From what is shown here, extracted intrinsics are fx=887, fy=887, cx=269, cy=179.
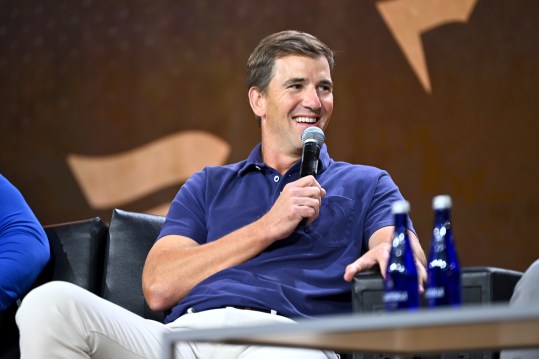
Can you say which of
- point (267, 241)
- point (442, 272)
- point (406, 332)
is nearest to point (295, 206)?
point (267, 241)

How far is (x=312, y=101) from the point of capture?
246cm

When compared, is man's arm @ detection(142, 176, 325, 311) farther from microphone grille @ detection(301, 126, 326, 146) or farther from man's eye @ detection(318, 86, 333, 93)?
man's eye @ detection(318, 86, 333, 93)

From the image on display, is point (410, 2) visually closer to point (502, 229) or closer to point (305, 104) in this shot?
point (502, 229)

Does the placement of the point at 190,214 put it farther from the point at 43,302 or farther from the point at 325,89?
the point at 43,302

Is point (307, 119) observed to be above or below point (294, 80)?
below

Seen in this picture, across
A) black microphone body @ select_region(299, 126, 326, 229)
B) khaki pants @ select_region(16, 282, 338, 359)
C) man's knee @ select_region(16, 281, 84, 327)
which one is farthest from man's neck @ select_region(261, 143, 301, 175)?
man's knee @ select_region(16, 281, 84, 327)

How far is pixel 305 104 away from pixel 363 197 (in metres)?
0.33

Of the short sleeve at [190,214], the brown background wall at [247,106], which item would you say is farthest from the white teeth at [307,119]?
the brown background wall at [247,106]

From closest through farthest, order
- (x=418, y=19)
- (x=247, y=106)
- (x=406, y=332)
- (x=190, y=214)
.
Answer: (x=406, y=332), (x=190, y=214), (x=418, y=19), (x=247, y=106)

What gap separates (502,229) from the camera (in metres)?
3.66

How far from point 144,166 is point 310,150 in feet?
6.15

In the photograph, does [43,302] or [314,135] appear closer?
[43,302]

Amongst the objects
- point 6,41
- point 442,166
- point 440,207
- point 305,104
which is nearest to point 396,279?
point 440,207

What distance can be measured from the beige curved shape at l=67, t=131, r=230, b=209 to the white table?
2.63 m
